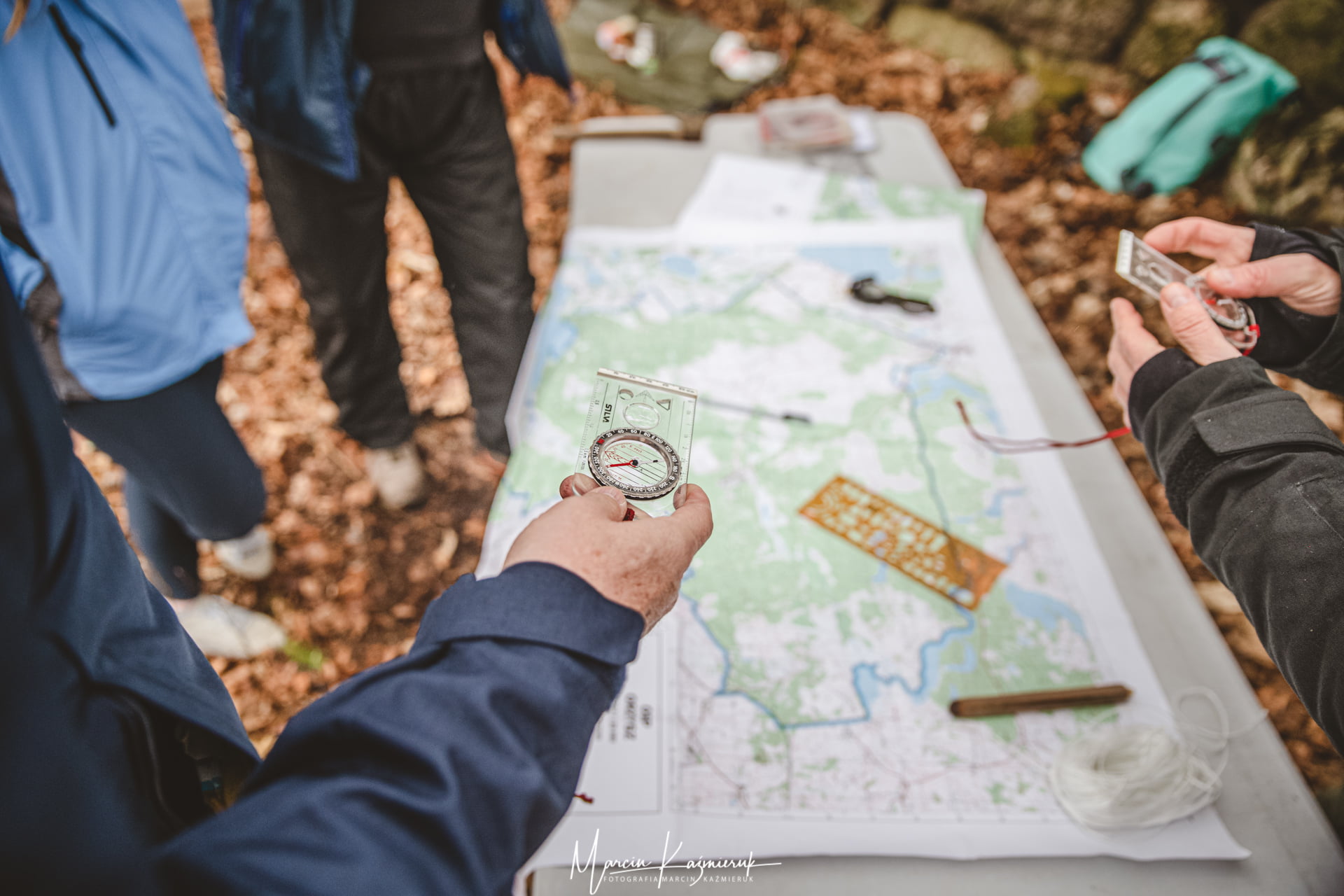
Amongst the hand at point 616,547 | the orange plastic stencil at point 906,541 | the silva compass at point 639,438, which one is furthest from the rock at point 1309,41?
the hand at point 616,547

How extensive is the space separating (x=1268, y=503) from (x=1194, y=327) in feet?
1.01

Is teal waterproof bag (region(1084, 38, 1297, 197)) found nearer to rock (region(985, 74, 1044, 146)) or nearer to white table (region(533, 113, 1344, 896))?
rock (region(985, 74, 1044, 146))

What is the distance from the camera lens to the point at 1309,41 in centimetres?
264

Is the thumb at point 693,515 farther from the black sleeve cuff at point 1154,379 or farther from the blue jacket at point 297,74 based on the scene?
the blue jacket at point 297,74

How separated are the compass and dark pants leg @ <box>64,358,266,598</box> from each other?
3.38 ft

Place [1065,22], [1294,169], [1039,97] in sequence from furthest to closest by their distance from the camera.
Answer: [1065,22] → [1039,97] → [1294,169]

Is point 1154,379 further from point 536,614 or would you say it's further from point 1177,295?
point 536,614

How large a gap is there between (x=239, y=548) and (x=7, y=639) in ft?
5.42

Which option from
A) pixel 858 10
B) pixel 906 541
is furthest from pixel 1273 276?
pixel 858 10

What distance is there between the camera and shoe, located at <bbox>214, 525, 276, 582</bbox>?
1.94m

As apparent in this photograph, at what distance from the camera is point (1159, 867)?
94cm

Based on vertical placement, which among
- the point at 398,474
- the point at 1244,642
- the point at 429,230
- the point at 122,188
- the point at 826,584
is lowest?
the point at 398,474

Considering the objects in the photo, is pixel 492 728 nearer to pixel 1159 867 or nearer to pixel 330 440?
pixel 1159 867

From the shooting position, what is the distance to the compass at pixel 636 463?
2.86 feet
